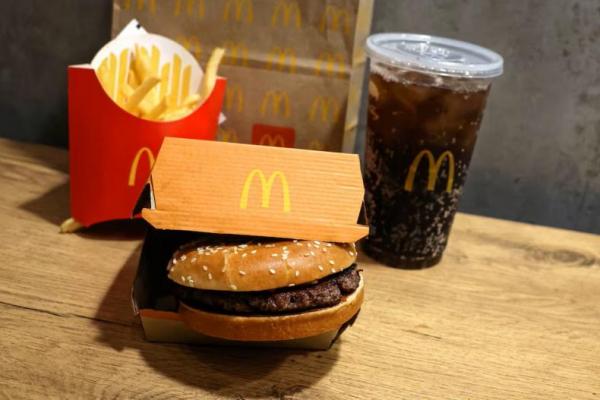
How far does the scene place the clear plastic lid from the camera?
3.42 ft

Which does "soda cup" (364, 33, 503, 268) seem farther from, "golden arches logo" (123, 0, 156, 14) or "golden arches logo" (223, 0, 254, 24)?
"golden arches logo" (123, 0, 156, 14)

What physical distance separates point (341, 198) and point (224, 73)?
2.10 ft

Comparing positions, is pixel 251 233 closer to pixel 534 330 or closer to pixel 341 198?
pixel 341 198

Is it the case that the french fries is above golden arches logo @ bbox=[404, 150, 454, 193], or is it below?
above

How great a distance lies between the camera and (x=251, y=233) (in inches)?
32.0

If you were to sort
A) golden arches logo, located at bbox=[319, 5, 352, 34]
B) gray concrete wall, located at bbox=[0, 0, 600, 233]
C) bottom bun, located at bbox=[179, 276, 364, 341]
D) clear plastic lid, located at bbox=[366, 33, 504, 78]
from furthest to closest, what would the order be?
gray concrete wall, located at bbox=[0, 0, 600, 233]
golden arches logo, located at bbox=[319, 5, 352, 34]
clear plastic lid, located at bbox=[366, 33, 504, 78]
bottom bun, located at bbox=[179, 276, 364, 341]

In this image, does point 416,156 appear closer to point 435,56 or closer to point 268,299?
point 435,56

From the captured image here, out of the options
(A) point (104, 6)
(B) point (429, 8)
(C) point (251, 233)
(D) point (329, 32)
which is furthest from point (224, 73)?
(C) point (251, 233)

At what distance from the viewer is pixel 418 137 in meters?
1.09

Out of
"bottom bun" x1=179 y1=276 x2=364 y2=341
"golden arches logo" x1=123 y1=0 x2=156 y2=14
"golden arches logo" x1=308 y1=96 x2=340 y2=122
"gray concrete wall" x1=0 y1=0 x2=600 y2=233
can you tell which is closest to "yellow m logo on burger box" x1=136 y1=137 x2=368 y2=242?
"bottom bun" x1=179 y1=276 x2=364 y2=341

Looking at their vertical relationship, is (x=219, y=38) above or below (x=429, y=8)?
below

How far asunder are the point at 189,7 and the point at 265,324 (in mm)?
879

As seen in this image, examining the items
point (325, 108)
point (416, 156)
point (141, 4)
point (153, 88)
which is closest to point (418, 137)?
point (416, 156)

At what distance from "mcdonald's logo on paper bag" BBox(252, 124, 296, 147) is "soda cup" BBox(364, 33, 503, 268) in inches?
10.5
